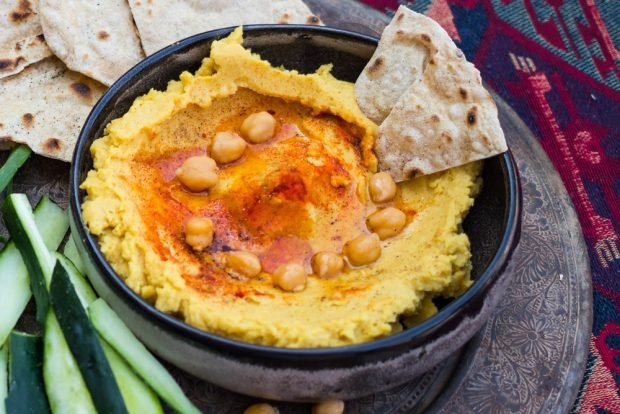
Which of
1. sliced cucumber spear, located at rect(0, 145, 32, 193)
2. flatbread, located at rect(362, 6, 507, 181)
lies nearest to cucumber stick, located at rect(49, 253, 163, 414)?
sliced cucumber spear, located at rect(0, 145, 32, 193)

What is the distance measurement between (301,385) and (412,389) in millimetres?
680

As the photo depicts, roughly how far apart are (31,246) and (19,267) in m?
0.18

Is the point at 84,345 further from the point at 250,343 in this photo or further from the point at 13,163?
the point at 13,163

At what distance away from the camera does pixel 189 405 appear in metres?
3.12

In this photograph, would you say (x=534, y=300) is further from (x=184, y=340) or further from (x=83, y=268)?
(x=83, y=268)

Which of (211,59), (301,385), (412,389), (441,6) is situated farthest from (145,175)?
(441,6)

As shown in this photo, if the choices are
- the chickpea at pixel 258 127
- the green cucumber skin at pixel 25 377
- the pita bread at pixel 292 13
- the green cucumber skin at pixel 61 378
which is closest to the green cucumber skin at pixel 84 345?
the green cucumber skin at pixel 61 378

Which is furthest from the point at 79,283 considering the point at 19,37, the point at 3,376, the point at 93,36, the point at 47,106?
the point at 19,37

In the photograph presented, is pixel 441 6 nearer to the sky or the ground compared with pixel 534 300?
nearer to the sky

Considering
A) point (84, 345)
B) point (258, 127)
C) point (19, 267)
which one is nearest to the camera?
point (84, 345)

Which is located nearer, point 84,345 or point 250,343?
point 250,343

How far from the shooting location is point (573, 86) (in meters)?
5.02

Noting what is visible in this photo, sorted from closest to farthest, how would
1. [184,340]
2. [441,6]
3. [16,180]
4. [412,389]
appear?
[184,340], [412,389], [16,180], [441,6]

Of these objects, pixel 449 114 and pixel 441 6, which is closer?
pixel 449 114
